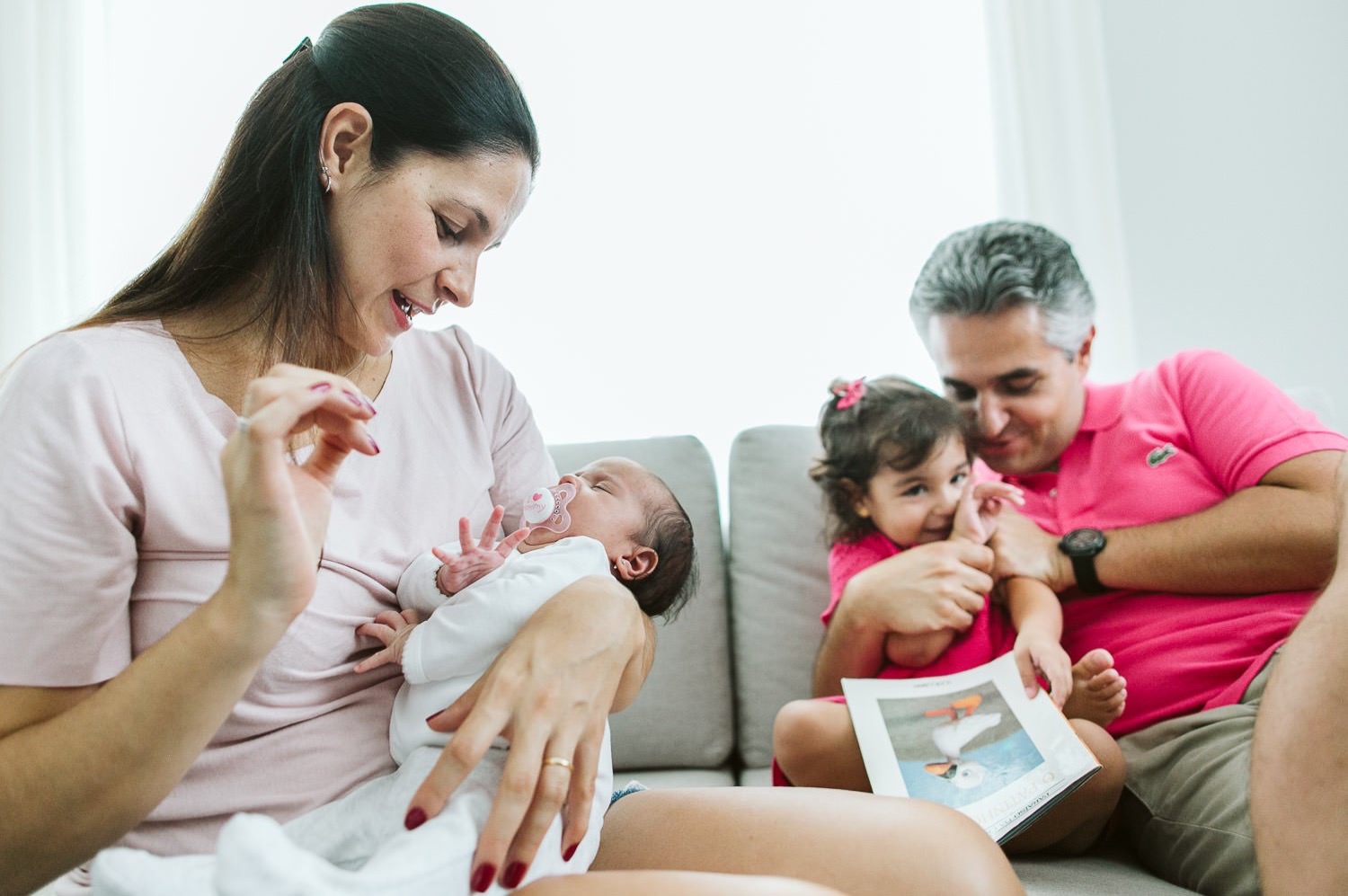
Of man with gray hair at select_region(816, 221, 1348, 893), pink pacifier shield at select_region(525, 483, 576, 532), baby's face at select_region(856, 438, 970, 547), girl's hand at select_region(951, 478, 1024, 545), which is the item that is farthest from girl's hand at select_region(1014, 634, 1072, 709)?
pink pacifier shield at select_region(525, 483, 576, 532)

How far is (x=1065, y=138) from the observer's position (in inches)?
104

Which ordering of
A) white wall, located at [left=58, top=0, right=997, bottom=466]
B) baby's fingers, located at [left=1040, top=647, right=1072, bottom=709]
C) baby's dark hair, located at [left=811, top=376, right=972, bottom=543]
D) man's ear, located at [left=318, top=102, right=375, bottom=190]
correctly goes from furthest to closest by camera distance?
white wall, located at [left=58, top=0, right=997, bottom=466]
baby's dark hair, located at [left=811, top=376, right=972, bottom=543]
baby's fingers, located at [left=1040, top=647, right=1072, bottom=709]
man's ear, located at [left=318, top=102, right=375, bottom=190]

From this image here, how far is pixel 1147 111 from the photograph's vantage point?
2.67 meters

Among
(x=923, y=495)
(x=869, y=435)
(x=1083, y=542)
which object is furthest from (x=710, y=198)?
(x=1083, y=542)

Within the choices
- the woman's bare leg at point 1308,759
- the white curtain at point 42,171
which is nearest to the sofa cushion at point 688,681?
the woman's bare leg at point 1308,759

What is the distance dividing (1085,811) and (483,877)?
1.00m

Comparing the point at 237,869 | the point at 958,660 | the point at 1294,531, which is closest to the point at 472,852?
the point at 237,869

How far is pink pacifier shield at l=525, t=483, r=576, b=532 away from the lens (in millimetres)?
1250

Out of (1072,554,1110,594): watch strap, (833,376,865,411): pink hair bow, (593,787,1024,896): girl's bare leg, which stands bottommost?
(1072,554,1110,594): watch strap

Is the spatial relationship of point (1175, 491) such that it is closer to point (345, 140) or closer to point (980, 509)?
point (980, 509)

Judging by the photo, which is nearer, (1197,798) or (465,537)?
(465,537)

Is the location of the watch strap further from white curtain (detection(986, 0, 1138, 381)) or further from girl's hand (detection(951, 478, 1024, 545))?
white curtain (detection(986, 0, 1138, 381))

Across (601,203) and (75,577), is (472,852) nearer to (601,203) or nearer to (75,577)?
(75,577)

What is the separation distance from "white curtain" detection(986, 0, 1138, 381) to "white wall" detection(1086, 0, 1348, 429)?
0.09 meters
